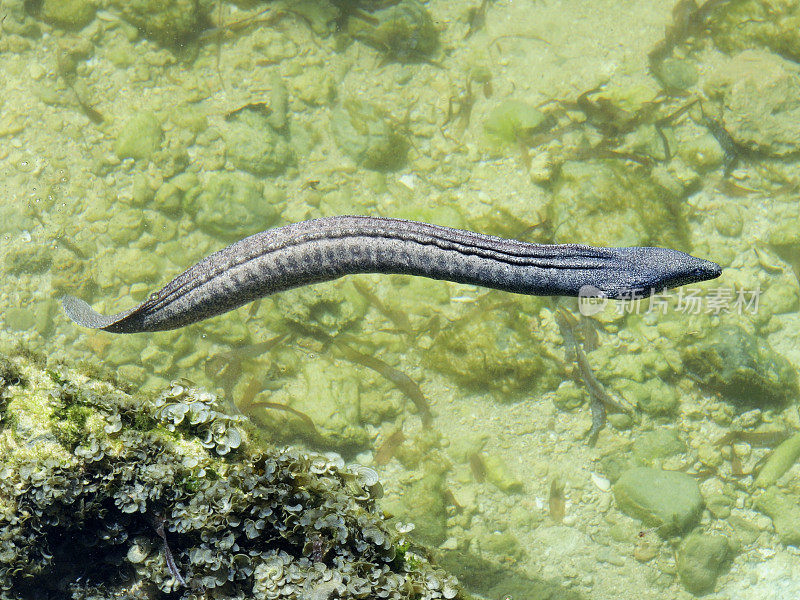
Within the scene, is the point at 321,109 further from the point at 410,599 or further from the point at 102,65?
the point at 410,599

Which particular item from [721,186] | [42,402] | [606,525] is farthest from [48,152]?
[721,186]

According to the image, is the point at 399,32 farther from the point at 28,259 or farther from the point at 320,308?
the point at 28,259

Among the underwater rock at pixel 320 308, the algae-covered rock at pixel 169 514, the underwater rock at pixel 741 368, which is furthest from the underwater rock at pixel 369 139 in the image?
the algae-covered rock at pixel 169 514

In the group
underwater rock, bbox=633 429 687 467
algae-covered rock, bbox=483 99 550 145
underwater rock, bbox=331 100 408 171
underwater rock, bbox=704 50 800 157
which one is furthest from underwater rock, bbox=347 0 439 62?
underwater rock, bbox=633 429 687 467

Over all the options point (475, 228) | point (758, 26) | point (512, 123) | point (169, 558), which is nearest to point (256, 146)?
point (475, 228)

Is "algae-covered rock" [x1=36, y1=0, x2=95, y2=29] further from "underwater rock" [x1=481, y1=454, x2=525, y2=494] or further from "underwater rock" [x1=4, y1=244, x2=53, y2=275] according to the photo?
"underwater rock" [x1=481, y1=454, x2=525, y2=494]

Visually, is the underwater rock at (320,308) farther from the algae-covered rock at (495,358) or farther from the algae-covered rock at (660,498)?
the algae-covered rock at (660,498)
